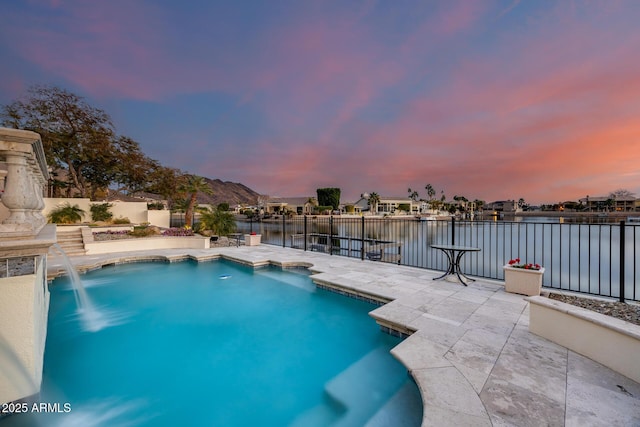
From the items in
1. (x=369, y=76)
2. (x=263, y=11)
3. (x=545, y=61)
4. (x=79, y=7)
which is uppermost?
(x=263, y=11)

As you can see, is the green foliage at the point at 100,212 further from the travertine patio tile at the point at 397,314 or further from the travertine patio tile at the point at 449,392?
the travertine patio tile at the point at 449,392

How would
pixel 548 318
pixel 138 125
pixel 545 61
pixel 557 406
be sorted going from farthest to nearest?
pixel 138 125 → pixel 545 61 → pixel 548 318 → pixel 557 406

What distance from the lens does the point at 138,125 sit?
70.6ft

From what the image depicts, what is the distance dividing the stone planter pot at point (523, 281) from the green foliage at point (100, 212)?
1908 centimetres

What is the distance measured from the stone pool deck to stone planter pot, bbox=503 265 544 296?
0.86 feet

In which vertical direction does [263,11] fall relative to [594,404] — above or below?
above

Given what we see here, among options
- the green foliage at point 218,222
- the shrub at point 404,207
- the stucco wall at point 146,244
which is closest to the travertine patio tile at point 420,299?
the stucco wall at point 146,244

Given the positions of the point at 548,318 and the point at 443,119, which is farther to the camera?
the point at 443,119

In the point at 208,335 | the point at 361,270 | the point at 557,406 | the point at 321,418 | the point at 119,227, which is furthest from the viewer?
the point at 119,227

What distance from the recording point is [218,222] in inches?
517

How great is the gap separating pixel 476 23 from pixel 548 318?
9.84 metres

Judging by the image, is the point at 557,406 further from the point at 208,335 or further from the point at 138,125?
the point at 138,125

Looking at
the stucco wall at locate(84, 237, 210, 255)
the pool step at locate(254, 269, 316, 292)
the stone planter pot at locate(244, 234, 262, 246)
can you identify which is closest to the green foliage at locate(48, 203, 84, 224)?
the stucco wall at locate(84, 237, 210, 255)

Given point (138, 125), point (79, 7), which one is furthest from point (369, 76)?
point (138, 125)
